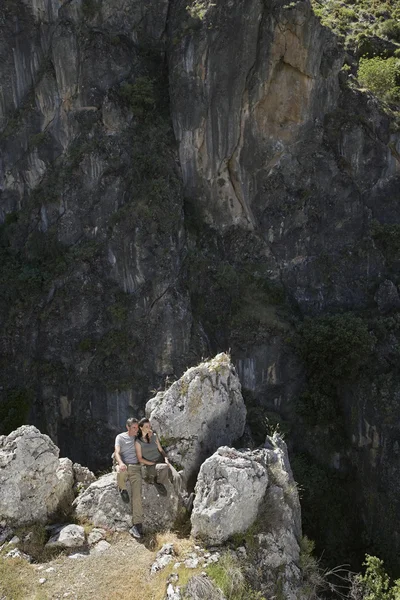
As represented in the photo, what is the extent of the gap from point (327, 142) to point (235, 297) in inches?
320

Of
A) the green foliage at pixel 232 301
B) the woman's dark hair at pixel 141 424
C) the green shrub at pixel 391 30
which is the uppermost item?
the green shrub at pixel 391 30

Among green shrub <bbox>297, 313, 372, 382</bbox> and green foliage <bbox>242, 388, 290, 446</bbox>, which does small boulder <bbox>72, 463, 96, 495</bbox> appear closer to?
green foliage <bbox>242, 388, 290, 446</bbox>

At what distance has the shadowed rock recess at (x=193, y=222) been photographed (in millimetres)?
20406

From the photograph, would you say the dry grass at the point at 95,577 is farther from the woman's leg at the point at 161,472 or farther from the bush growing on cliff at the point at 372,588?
the bush growing on cliff at the point at 372,588

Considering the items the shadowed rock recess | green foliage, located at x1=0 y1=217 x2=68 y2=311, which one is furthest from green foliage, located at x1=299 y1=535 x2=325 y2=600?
green foliage, located at x1=0 y1=217 x2=68 y2=311

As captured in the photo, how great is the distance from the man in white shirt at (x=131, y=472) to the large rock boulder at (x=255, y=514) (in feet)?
2.68

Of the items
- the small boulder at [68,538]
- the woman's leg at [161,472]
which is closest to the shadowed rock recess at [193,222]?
the woman's leg at [161,472]

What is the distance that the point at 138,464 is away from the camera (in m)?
7.30

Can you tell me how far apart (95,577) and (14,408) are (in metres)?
15.1

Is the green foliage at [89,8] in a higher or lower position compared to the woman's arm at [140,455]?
higher

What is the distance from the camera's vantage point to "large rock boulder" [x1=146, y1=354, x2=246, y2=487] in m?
8.18

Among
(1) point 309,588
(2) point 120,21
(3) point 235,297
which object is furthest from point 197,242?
(1) point 309,588

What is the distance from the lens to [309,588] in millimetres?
6930

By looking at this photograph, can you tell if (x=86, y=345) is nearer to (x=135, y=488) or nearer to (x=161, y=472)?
(x=161, y=472)
